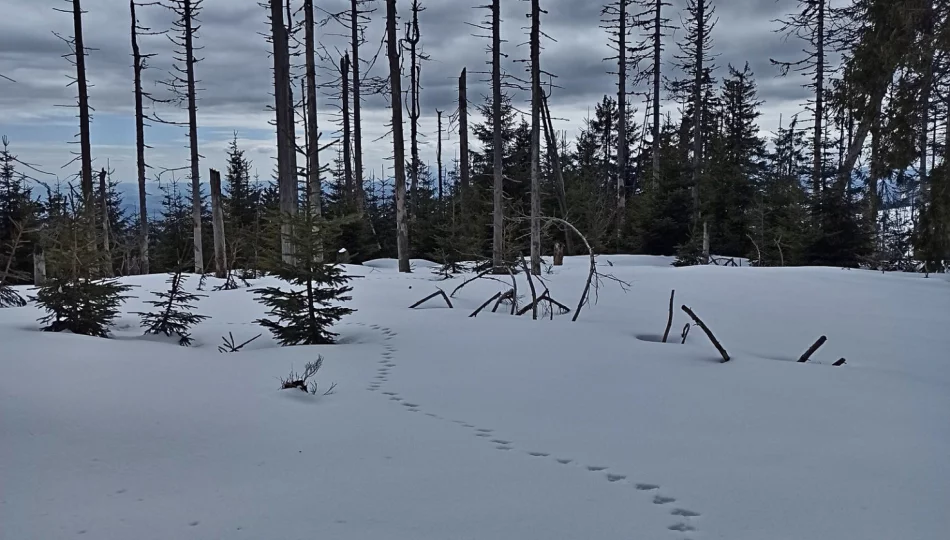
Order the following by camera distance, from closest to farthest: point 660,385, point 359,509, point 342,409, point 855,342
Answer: point 359,509, point 342,409, point 660,385, point 855,342

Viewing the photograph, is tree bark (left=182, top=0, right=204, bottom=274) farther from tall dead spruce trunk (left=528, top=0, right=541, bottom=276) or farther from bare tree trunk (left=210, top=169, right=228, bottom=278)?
tall dead spruce trunk (left=528, top=0, right=541, bottom=276)

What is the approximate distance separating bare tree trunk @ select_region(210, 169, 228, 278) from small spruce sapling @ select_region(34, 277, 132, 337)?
8.27 metres

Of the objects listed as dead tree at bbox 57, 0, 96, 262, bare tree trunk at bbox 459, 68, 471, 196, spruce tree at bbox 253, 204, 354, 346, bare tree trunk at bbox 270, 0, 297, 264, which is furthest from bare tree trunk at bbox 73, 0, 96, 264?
spruce tree at bbox 253, 204, 354, 346

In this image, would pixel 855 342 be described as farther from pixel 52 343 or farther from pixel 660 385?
pixel 52 343

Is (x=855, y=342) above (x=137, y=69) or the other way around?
the other way around

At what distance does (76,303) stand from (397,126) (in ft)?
36.2

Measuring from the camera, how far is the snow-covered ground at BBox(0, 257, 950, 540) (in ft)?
8.92

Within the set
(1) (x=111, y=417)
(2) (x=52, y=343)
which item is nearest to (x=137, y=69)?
(2) (x=52, y=343)

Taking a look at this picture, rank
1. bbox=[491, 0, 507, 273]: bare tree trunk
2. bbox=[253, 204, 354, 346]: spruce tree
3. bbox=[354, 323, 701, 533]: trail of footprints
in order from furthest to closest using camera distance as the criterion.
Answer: bbox=[491, 0, 507, 273]: bare tree trunk → bbox=[253, 204, 354, 346]: spruce tree → bbox=[354, 323, 701, 533]: trail of footprints

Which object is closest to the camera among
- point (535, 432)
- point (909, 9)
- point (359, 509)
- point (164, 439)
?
point (359, 509)

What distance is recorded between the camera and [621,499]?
303cm

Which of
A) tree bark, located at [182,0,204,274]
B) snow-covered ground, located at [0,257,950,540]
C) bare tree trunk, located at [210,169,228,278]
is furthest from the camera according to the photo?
tree bark, located at [182,0,204,274]

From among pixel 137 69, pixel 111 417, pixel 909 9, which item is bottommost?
pixel 111 417

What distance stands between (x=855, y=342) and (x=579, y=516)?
559 centimetres
